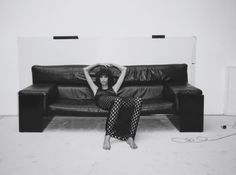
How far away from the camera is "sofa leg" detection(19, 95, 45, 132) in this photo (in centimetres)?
398

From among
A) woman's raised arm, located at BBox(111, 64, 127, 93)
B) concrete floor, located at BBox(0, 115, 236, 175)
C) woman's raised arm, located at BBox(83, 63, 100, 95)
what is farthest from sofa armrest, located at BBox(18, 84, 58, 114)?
woman's raised arm, located at BBox(111, 64, 127, 93)

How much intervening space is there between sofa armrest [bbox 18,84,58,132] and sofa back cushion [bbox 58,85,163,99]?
507 mm

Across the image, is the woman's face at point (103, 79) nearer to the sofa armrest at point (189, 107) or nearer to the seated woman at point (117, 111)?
the seated woman at point (117, 111)

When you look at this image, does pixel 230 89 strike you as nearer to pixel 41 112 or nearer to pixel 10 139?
pixel 41 112

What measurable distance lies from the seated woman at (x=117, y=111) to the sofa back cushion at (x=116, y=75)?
1.37ft

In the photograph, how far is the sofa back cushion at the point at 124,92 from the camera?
4.57 meters

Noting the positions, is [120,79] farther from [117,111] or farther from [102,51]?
[117,111]

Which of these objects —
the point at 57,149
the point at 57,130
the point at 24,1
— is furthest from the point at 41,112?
the point at 24,1

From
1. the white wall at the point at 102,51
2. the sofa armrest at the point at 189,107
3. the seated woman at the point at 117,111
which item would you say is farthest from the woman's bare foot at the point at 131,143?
the white wall at the point at 102,51

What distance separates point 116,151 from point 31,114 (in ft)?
4.47

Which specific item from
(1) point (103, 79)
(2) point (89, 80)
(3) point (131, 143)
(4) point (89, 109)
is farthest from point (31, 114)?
(3) point (131, 143)

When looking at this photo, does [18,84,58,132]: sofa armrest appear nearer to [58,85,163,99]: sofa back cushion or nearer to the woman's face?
[58,85,163,99]: sofa back cushion

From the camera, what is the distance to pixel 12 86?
5012mm

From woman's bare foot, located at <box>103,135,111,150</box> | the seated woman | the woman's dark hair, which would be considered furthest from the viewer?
the woman's dark hair
